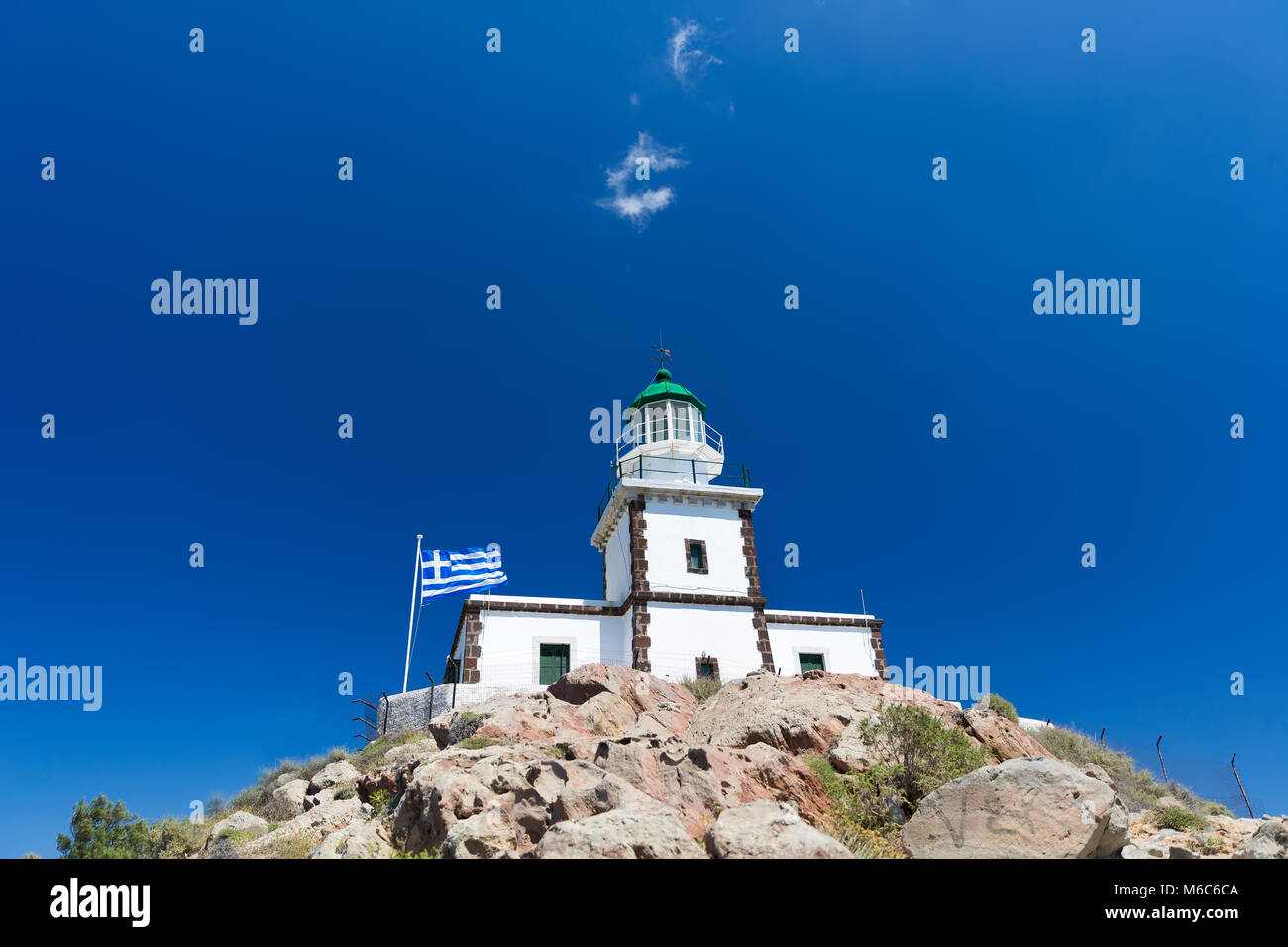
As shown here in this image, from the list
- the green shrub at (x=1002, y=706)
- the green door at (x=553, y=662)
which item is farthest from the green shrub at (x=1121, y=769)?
the green door at (x=553, y=662)

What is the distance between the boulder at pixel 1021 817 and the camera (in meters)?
8.65

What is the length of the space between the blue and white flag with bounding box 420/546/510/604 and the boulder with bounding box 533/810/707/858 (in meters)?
20.3

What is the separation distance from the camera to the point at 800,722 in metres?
14.9

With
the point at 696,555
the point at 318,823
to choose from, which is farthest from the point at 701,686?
the point at 318,823

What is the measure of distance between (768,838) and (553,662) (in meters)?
20.7

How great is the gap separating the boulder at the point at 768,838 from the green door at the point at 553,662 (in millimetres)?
19799

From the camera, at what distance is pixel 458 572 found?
27.2 m

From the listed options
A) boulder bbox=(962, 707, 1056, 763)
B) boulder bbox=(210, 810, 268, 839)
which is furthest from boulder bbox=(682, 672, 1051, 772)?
boulder bbox=(210, 810, 268, 839)

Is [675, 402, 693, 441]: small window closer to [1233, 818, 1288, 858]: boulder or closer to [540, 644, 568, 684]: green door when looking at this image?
[540, 644, 568, 684]: green door

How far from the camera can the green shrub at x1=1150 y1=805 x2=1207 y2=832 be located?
48.8 ft

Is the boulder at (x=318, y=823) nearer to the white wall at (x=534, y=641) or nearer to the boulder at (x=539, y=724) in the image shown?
the boulder at (x=539, y=724)
